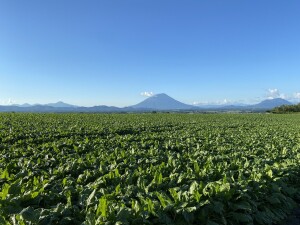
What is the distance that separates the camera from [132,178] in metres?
8.03

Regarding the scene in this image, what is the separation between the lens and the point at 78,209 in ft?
17.9

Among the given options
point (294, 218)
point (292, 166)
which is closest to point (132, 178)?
point (294, 218)

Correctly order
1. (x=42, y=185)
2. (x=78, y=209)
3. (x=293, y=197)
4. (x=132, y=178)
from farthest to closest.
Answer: (x=293, y=197) → (x=132, y=178) → (x=42, y=185) → (x=78, y=209)

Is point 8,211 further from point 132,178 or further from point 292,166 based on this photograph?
point 292,166

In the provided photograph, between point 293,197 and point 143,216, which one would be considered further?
point 293,197

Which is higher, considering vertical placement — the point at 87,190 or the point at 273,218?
the point at 87,190

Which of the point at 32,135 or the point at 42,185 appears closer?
the point at 42,185

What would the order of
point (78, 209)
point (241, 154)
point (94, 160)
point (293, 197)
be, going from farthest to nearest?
point (241, 154) < point (94, 160) < point (293, 197) < point (78, 209)

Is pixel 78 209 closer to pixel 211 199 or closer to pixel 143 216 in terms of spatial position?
pixel 143 216

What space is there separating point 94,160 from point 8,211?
16.7 feet

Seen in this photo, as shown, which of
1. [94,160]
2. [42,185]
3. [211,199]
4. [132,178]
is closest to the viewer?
[211,199]

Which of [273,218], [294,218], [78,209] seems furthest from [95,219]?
[294,218]

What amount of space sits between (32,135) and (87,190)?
15.0 m

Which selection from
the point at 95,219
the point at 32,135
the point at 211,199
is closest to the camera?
the point at 95,219
